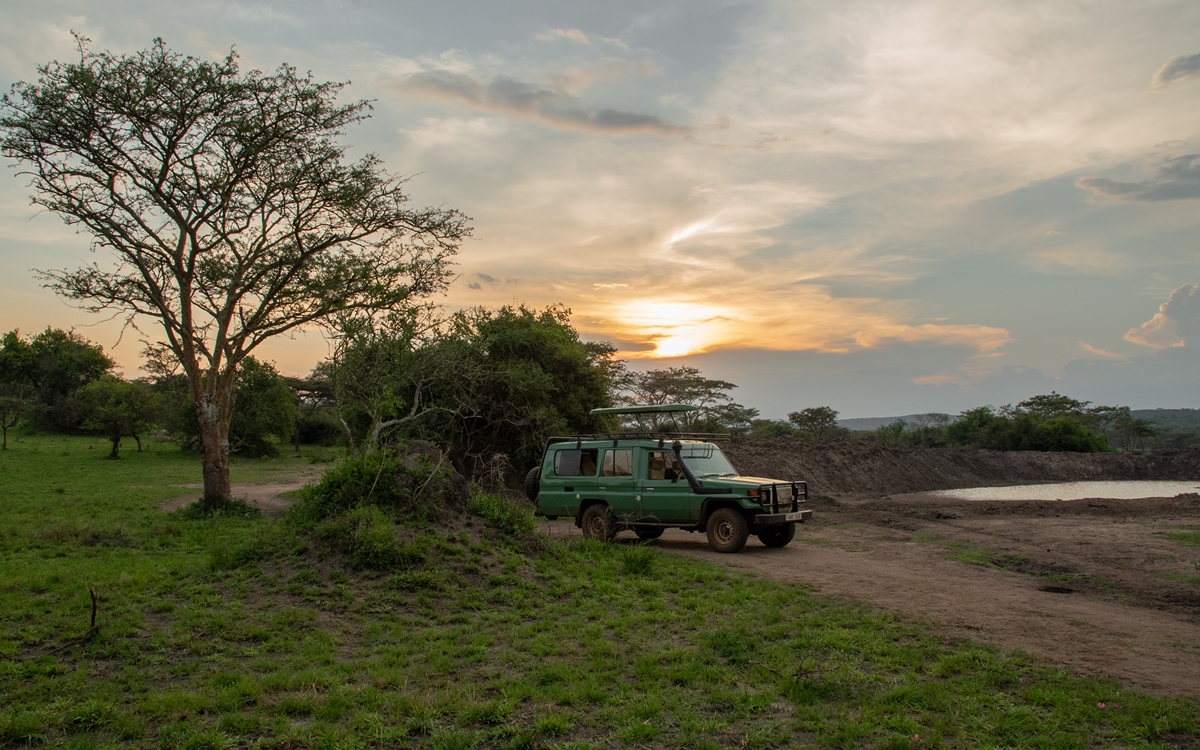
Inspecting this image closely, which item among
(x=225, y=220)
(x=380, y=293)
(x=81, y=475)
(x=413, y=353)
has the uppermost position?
(x=225, y=220)

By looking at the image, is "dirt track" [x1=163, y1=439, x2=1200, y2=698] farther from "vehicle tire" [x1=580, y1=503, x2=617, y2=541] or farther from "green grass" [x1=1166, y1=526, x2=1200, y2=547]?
"vehicle tire" [x1=580, y1=503, x2=617, y2=541]

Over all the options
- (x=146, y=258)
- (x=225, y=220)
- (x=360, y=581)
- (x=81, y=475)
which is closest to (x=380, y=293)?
(x=225, y=220)

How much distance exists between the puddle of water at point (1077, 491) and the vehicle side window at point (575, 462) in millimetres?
19465

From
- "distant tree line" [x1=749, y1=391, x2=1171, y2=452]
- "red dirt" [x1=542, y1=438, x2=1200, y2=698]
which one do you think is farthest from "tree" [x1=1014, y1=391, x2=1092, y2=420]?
"red dirt" [x1=542, y1=438, x2=1200, y2=698]

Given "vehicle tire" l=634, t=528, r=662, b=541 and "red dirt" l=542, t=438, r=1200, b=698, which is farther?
"vehicle tire" l=634, t=528, r=662, b=541

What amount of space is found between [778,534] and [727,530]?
4.03 feet

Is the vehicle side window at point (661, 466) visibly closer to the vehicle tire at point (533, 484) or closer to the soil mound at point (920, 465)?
the vehicle tire at point (533, 484)

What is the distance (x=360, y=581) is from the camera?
945 centimetres

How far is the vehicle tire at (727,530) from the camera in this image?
43.1 feet

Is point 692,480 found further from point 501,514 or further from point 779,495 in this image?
point 501,514

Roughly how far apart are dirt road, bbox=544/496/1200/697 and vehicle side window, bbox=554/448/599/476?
1.87m

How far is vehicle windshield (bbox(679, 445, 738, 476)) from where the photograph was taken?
46.4 feet

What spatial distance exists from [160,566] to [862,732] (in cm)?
1012

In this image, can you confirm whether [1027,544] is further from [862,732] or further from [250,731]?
[250,731]
